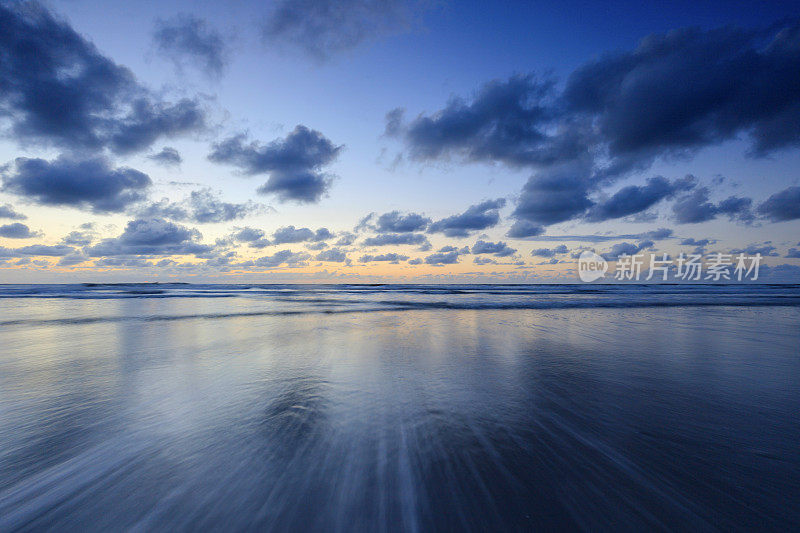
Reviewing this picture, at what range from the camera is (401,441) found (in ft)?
10.5

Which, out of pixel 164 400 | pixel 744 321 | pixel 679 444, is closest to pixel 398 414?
pixel 679 444

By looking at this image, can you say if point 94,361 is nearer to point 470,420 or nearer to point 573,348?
point 470,420

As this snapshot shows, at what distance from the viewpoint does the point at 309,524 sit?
2.09 m

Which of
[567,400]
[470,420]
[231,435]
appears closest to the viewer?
[231,435]

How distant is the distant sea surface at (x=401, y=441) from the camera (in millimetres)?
Result: 2203

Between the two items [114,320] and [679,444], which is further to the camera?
[114,320]

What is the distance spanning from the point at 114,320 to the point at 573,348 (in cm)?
1682

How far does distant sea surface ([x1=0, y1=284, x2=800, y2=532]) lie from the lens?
2203 mm

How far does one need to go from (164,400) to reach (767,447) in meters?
6.88

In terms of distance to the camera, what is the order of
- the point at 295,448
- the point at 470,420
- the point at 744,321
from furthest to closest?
the point at 744,321 < the point at 470,420 < the point at 295,448

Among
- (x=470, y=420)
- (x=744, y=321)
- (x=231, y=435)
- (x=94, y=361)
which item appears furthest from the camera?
(x=744, y=321)

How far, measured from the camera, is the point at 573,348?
24.9 feet

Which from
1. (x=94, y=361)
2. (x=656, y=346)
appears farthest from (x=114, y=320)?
(x=656, y=346)

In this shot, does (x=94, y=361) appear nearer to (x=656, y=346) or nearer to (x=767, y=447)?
(x=767, y=447)
